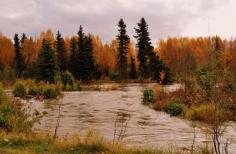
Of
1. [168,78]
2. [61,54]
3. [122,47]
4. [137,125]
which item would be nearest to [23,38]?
[61,54]

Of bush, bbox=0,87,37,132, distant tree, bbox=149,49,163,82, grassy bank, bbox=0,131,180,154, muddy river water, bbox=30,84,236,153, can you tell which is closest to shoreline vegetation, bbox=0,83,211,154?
grassy bank, bbox=0,131,180,154

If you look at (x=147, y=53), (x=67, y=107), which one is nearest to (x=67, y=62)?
(x=147, y=53)

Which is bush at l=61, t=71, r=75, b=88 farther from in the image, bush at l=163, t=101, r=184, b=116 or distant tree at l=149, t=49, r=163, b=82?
bush at l=163, t=101, r=184, b=116

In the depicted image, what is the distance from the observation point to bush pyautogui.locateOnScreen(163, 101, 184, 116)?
2236cm

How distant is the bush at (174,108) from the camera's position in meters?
22.4

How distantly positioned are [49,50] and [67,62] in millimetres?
15857

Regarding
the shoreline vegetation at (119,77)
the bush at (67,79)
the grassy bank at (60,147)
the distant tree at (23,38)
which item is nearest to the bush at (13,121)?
the shoreline vegetation at (119,77)

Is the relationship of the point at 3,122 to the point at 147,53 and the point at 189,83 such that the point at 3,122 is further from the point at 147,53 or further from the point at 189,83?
the point at 147,53

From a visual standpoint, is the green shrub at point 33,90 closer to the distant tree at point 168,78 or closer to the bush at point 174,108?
the bush at point 174,108

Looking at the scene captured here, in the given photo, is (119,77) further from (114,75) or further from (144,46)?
(144,46)

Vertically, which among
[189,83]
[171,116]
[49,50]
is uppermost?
[49,50]

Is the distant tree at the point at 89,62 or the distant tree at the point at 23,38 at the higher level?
the distant tree at the point at 23,38

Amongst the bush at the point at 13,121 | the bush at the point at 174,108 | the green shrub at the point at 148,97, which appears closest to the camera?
the bush at the point at 13,121

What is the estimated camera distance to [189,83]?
26.7 m
